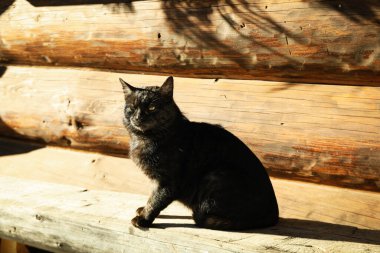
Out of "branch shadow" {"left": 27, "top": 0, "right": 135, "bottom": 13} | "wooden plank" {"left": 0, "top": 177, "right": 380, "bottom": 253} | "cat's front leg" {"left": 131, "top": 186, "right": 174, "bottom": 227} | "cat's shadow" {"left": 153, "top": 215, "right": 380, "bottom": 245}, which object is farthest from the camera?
"branch shadow" {"left": 27, "top": 0, "right": 135, "bottom": 13}

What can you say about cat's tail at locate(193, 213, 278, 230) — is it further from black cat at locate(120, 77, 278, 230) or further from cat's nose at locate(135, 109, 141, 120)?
cat's nose at locate(135, 109, 141, 120)

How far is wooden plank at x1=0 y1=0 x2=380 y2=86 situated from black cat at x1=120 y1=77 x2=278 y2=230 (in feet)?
2.99

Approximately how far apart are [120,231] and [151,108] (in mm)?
696

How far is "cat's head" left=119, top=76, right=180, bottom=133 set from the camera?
3.13 meters

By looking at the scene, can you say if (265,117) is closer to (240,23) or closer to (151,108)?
(240,23)

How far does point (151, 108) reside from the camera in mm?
3129

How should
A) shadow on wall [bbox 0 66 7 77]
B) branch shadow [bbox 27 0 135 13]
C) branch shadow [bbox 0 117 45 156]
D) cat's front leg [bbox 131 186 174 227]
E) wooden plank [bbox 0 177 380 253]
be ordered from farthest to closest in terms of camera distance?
shadow on wall [bbox 0 66 7 77]
branch shadow [bbox 0 117 45 156]
branch shadow [bbox 27 0 135 13]
cat's front leg [bbox 131 186 174 227]
wooden plank [bbox 0 177 380 253]

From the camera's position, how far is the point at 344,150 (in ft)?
11.8

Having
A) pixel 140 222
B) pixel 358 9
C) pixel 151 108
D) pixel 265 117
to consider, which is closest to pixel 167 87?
pixel 151 108

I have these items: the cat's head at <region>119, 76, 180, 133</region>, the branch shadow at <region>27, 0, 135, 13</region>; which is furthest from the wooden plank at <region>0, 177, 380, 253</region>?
the branch shadow at <region>27, 0, 135, 13</region>

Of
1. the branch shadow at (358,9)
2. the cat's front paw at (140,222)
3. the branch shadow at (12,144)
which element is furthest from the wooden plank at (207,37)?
the cat's front paw at (140,222)

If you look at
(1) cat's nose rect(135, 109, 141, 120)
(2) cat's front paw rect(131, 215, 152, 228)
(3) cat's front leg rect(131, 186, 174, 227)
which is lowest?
(2) cat's front paw rect(131, 215, 152, 228)

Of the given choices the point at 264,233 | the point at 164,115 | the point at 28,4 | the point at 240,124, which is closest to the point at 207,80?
the point at 240,124

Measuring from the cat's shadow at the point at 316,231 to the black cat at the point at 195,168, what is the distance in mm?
75
